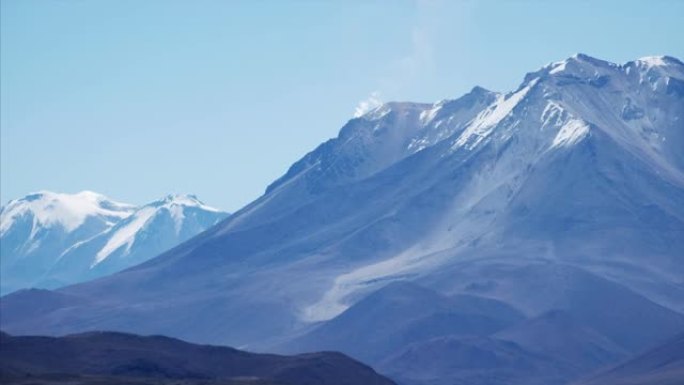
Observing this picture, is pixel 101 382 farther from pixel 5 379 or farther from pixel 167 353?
pixel 167 353

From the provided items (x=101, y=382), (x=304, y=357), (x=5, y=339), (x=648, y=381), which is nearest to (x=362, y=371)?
(x=304, y=357)

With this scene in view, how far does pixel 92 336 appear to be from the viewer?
152m

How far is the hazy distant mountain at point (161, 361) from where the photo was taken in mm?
140000

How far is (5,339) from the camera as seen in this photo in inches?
5684

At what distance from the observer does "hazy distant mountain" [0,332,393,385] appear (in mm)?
140000

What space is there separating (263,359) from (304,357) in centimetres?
336

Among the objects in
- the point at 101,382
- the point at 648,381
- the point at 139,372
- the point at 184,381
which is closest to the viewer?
the point at 101,382

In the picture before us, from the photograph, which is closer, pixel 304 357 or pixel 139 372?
pixel 139 372

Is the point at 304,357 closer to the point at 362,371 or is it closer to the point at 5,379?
the point at 362,371

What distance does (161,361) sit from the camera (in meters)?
146

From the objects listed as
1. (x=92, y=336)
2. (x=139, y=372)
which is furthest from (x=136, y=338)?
(x=139, y=372)

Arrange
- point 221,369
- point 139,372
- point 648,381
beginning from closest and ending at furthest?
point 139,372 → point 221,369 → point 648,381

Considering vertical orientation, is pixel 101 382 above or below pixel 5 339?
below

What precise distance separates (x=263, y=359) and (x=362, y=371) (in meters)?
8.16
